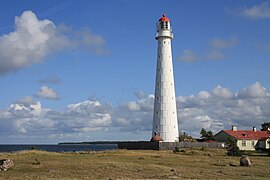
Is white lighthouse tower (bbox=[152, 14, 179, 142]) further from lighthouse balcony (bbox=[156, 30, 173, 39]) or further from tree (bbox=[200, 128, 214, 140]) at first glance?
tree (bbox=[200, 128, 214, 140])

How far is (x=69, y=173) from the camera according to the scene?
33.5 meters

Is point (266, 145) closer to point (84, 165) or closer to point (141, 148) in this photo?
point (141, 148)

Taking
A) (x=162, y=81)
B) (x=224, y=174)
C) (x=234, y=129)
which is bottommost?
(x=224, y=174)

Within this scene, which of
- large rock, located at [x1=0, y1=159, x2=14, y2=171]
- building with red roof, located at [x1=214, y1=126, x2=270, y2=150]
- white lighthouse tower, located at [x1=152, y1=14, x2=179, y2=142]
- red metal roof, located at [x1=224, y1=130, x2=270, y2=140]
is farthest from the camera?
red metal roof, located at [x1=224, y1=130, x2=270, y2=140]

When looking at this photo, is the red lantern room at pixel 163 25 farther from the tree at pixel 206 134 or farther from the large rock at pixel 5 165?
the large rock at pixel 5 165

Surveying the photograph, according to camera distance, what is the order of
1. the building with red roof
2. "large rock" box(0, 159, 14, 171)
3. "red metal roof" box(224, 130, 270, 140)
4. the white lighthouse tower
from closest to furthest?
"large rock" box(0, 159, 14, 171)
the white lighthouse tower
the building with red roof
"red metal roof" box(224, 130, 270, 140)

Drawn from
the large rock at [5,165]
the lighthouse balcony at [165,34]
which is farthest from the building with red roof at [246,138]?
the large rock at [5,165]

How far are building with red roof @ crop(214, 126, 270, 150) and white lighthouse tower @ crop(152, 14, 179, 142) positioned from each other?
21.1 m

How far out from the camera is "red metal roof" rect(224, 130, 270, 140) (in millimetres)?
89688

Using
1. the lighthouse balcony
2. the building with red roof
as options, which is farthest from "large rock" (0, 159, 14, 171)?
the building with red roof

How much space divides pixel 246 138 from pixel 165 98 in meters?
26.9

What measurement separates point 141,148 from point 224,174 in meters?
35.8

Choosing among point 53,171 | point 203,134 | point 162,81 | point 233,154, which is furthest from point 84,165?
point 203,134

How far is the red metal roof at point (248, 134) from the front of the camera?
89.7m
